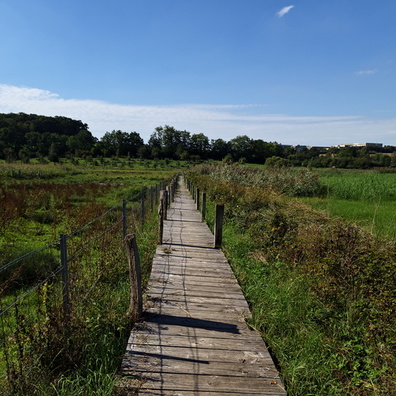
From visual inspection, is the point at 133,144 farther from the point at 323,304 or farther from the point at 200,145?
the point at 323,304

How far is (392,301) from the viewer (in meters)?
3.65

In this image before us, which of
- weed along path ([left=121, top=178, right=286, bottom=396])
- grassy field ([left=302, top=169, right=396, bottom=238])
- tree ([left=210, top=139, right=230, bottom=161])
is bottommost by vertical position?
weed along path ([left=121, top=178, right=286, bottom=396])

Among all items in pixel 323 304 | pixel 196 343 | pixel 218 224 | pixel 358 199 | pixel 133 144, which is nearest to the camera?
pixel 196 343

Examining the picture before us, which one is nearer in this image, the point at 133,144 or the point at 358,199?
the point at 358,199

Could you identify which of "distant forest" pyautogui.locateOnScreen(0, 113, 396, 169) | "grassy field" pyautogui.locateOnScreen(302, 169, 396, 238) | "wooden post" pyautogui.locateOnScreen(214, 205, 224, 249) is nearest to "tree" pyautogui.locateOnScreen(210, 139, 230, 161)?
"distant forest" pyautogui.locateOnScreen(0, 113, 396, 169)

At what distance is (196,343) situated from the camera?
3.35 metres

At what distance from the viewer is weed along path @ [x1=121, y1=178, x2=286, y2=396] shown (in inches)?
106

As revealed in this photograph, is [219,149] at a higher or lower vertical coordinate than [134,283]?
higher

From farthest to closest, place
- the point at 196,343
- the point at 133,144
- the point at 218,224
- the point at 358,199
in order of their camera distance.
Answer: the point at 133,144 < the point at 358,199 < the point at 218,224 < the point at 196,343

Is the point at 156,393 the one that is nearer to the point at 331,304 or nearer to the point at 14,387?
the point at 14,387

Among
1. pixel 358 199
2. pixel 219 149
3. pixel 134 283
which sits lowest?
pixel 358 199

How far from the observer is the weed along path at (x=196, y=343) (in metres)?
2.69

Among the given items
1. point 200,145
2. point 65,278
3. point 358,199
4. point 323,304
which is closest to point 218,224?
point 323,304

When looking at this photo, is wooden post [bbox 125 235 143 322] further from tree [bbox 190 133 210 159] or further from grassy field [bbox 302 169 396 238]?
tree [bbox 190 133 210 159]
